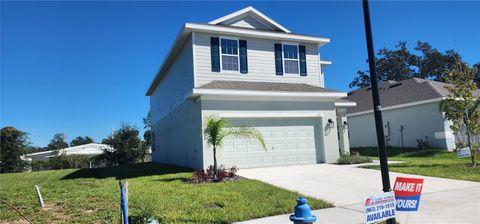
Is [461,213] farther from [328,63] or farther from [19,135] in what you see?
[19,135]

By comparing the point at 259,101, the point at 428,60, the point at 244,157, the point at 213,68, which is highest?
the point at 428,60

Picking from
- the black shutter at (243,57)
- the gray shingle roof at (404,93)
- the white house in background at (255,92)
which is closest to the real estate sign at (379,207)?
the white house in background at (255,92)

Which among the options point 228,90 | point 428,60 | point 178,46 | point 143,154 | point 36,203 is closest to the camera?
point 36,203

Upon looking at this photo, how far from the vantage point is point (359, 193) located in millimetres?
8641

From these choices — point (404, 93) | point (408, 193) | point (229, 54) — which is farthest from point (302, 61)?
point (408, 193)

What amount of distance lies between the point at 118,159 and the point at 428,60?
41.1 metres

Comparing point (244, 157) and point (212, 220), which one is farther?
point (244, 157)

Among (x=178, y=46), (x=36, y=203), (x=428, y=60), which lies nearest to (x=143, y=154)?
(x=178, y=46)

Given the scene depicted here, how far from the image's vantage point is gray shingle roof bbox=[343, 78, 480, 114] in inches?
870

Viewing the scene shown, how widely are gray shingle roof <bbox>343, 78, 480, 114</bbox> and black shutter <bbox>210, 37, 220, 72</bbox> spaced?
539 inches

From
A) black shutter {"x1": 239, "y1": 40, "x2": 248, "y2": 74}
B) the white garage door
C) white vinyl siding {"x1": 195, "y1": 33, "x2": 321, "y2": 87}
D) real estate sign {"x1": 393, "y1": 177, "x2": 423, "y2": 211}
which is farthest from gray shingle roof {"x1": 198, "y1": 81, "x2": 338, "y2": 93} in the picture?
real estate sign {"x1": 393, "y1": 177, "x2": 423, "y2": 211}

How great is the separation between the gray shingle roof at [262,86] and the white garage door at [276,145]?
1345 mm

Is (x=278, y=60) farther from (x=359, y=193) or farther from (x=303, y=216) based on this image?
(x=303, y=216)

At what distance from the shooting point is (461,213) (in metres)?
6.38
